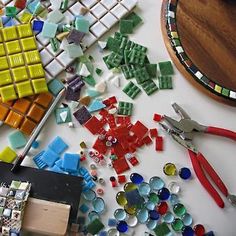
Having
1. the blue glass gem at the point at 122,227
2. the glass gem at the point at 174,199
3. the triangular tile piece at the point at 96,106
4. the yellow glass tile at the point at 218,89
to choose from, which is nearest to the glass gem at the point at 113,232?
the blue glass gem at the point at 122,227

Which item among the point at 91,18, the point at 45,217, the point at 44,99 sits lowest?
the point at 45,217

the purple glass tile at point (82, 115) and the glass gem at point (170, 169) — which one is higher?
the glass gem at point (170, 169)

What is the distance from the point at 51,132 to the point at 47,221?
178 millimetres

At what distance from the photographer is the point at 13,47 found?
965mm

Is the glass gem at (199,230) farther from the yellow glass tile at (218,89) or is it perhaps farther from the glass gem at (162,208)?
the yellow glass tile at (218,89)

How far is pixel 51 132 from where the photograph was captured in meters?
0.96

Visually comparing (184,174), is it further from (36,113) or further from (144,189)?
(36,113)

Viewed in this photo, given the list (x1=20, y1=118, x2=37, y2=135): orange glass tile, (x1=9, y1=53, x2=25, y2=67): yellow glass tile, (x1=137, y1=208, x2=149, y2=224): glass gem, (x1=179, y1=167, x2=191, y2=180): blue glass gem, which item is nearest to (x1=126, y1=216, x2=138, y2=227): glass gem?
(x1=137, y1=208, x2=149, y2=224): glass gem

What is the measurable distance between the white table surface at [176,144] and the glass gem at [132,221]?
0.4 inches

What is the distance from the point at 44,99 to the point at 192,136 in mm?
271

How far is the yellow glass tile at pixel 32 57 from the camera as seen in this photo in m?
0.96

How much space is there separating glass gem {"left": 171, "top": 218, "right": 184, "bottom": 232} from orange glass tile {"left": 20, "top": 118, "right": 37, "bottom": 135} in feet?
0.96

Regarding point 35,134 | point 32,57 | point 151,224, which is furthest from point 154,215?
point 32,57

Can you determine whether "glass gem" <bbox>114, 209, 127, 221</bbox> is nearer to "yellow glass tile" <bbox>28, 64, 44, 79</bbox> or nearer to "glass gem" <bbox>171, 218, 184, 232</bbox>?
"glass gem" <bbox>171, 218, 184, 232</bbox>
